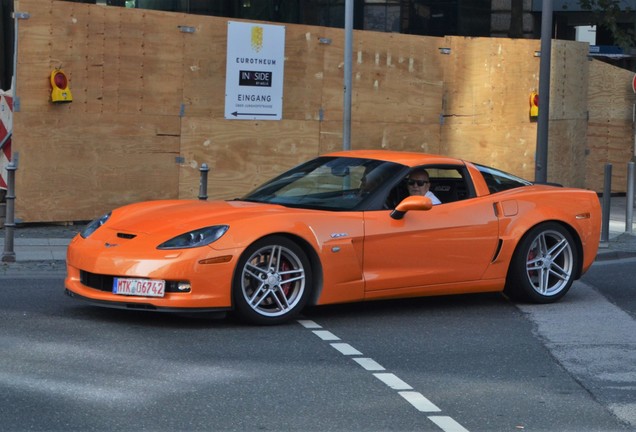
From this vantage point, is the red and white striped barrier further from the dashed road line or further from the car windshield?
the dashed road line

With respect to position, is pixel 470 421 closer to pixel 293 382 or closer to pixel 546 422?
pixel 546 422

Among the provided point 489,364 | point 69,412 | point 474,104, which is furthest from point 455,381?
Answer: point 474,104

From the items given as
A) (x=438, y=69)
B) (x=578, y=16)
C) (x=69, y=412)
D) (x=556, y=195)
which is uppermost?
(x=578, y=16)

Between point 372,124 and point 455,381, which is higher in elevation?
point 372,124

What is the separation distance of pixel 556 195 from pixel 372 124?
757 cm

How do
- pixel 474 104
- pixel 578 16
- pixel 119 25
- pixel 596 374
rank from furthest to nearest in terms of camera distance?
pixel 578 16
pixel 474 104
pixel 119 25
pixel 596 374

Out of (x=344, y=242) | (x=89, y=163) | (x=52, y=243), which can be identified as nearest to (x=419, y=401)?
(x=344, y=242)

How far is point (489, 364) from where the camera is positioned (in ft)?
26.4

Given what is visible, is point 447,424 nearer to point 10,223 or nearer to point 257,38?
point 10,223

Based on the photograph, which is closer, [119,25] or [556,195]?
[556,195]

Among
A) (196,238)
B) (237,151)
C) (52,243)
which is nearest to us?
(196,238)

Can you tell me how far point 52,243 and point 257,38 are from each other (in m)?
4.41

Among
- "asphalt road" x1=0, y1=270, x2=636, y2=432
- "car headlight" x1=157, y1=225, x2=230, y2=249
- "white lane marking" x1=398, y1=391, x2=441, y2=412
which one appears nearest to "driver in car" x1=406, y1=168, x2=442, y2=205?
"asphalt road" x1=0, y1=270, x2=636, y2=432

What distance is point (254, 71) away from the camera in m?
16.7
